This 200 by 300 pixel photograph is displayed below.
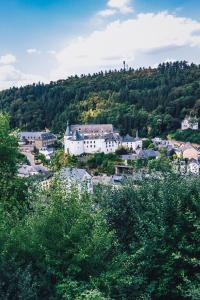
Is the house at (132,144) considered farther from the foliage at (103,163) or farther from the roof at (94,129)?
the roof at (94,129)

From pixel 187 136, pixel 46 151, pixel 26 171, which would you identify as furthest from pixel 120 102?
pixel 26 171

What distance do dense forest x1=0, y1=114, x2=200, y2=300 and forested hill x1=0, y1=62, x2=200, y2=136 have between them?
8157 cm

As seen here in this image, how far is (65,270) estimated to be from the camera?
31.3ft

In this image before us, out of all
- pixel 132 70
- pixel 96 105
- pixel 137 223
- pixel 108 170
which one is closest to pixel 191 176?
pixel 137 223

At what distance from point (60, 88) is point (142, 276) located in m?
144

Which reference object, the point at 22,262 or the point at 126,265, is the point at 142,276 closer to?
the point at 126,265

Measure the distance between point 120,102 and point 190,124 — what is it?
1236 inches

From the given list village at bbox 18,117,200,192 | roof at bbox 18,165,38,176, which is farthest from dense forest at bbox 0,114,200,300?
village at bbox 18,117,200,192

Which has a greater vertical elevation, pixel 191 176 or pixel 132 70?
pixel 132 70

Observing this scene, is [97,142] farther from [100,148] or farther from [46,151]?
[46,151]

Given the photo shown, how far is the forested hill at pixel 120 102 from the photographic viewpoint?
97625 mm

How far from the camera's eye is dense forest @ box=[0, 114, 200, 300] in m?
9.09

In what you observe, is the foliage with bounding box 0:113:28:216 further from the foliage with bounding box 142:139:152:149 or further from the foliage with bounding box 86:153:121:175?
the foliage with bounding box 142:139:152:149

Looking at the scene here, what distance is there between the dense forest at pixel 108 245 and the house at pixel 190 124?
83.2 metres
